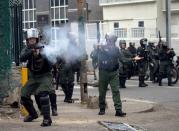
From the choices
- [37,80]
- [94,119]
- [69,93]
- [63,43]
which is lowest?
[94,119]

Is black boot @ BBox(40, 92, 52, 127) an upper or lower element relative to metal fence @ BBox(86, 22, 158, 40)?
lower

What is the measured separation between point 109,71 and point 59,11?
113 feet

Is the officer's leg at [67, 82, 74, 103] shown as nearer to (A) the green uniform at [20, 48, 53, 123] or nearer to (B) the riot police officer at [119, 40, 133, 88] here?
(A) the green uniform at [20, 48, 53, 123]

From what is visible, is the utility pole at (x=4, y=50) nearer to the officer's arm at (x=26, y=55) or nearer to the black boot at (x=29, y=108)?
the black boot at (x=29, y=108)

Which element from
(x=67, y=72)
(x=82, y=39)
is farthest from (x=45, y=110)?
(x=67, y=72)

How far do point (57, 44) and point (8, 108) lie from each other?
1904mm

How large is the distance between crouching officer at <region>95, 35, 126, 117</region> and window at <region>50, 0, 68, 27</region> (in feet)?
110

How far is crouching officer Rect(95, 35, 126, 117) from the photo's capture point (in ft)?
40.4

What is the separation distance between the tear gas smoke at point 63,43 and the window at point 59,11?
1238 inches

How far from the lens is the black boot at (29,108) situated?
11242mm

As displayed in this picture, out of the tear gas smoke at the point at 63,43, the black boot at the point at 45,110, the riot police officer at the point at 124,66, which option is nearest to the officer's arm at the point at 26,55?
the black boot at the point at 45,110

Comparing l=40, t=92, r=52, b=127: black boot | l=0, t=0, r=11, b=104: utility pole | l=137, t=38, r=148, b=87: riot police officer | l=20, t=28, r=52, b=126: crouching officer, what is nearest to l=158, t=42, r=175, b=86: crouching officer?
l=137, t=38, r=148, b=87: riot police officer

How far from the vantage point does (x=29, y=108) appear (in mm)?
11305

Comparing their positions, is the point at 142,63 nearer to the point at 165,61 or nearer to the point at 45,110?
the point at 165,61
